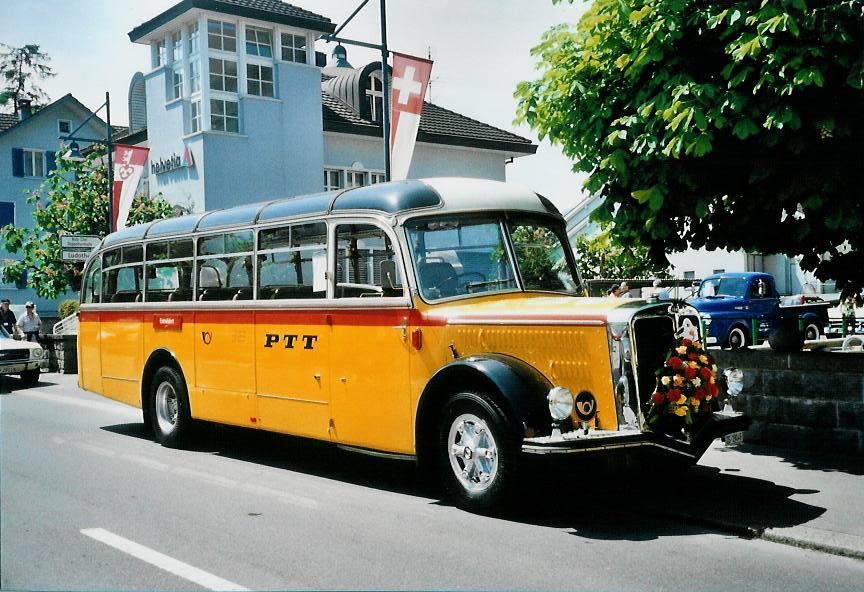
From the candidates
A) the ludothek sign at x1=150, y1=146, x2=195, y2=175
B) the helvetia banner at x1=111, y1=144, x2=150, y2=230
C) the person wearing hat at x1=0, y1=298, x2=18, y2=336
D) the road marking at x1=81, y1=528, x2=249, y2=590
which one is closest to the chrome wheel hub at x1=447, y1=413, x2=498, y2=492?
the road marking at x1=81, y1=528, x2=249, y2=590

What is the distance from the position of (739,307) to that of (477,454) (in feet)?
70.0

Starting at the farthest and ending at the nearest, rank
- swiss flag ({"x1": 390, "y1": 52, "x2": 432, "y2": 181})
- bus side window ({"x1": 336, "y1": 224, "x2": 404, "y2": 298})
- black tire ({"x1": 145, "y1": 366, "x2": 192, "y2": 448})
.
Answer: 1. swiss flag ({"x1": 390, "y1": 52, "x2": 432, "y2": 181})
2. black tire ({"x1": 145, "y1": 366, "x2": 192, "y2": 448})
3. bus side window ({"x1": 336, "y1": 224, "x2": 404, "y2": 298})

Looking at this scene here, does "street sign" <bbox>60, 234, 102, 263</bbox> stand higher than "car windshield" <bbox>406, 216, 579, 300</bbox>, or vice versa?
"street sign" <bbox>60, 234, 102, 263</bbox>

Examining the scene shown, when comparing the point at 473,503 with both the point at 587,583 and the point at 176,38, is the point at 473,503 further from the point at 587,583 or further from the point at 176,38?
the point at 176,38

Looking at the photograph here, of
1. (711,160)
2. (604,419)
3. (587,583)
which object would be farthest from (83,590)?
(711,160)

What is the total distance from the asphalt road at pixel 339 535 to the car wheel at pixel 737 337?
18958 mm

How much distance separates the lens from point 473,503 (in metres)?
7.30

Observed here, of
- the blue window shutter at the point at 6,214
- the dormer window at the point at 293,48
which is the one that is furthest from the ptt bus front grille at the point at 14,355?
the dormer window at the point at 293,48

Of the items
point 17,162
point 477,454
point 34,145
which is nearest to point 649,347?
point 477,454

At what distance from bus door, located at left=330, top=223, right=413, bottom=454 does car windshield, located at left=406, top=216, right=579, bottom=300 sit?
25cm

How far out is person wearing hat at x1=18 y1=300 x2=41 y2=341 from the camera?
24578 mm

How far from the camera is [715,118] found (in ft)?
27.2

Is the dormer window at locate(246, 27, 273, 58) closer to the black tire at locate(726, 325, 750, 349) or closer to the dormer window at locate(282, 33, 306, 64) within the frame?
the dormer window at locate(282, 33, 306, 64)

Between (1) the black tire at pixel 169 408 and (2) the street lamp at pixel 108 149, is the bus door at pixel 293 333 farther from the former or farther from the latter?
(2) the street lamp at pixel 108 149
